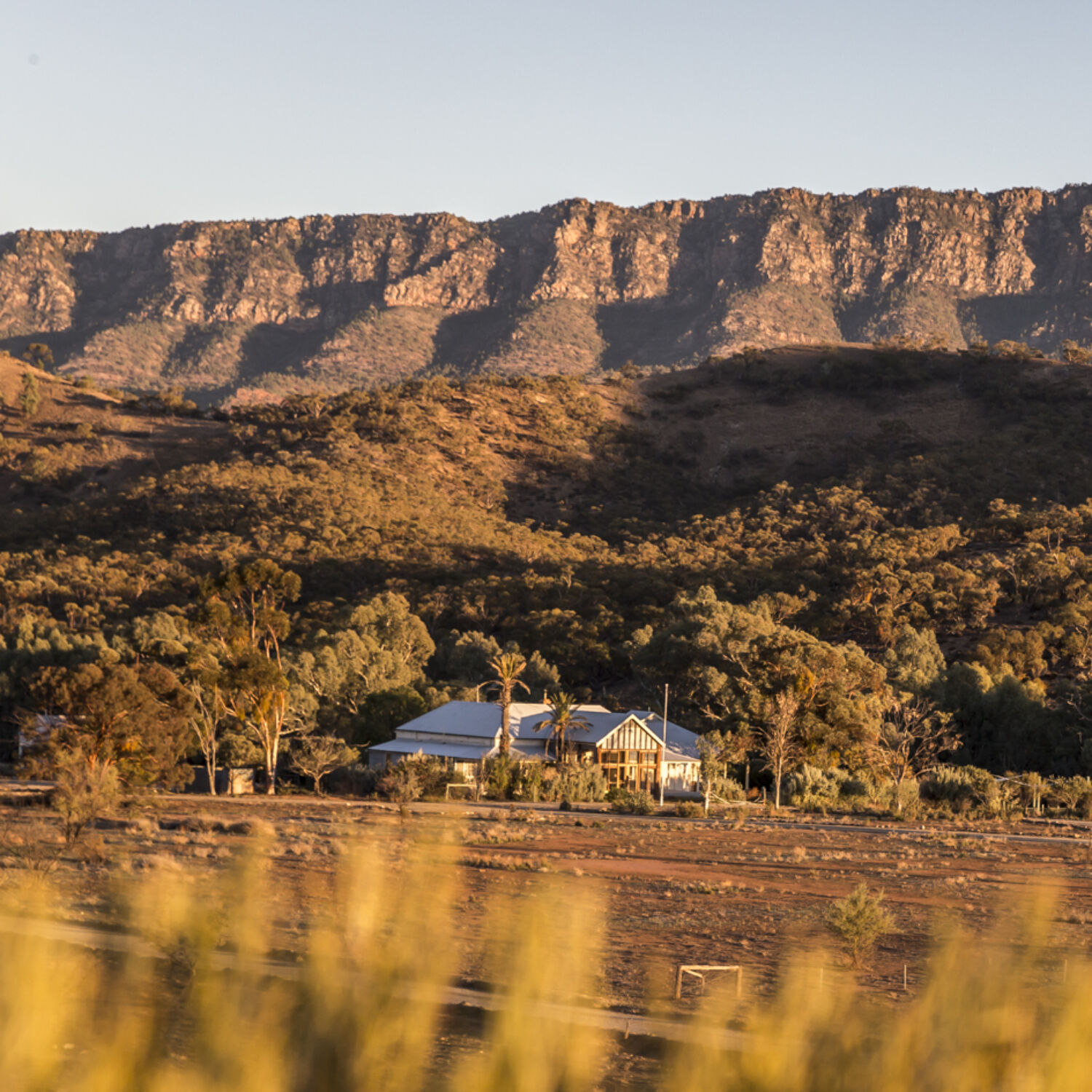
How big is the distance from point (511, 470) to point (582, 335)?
9293cm

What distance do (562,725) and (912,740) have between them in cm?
1326

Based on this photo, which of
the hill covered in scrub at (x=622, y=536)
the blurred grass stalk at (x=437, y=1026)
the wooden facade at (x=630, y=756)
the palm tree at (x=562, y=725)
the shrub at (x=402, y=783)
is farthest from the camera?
the hill covered in scrub at (x=622, y=536)

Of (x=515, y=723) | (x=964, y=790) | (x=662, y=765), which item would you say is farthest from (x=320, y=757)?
(x=964, y=790)

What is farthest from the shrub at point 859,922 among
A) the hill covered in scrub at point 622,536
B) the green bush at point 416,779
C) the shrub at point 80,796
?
the hill covered in scrub at point 622,536

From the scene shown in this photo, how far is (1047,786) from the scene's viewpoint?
43250 mm

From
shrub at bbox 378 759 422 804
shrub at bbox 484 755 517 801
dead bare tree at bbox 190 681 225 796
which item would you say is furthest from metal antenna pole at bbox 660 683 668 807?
dead bare tree at bbox 190 681 225 796

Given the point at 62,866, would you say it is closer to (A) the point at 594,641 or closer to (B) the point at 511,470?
(A) the point at 594,641

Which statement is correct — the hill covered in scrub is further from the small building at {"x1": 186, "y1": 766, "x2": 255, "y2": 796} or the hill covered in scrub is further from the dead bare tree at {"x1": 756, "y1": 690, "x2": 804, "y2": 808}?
the small building at {"x1": 186, "y1": 766, "x2": 255, "y2": 796}

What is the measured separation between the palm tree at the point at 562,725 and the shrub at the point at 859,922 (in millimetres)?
32307

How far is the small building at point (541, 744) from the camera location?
47188 millimetres

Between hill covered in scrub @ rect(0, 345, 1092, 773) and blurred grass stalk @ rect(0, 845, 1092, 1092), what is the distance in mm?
37365

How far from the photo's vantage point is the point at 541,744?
48.5m

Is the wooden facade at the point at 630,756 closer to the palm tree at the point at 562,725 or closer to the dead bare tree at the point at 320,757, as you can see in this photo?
the palm tree at the point at 562,725

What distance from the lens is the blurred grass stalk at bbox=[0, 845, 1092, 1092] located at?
2.62 m
